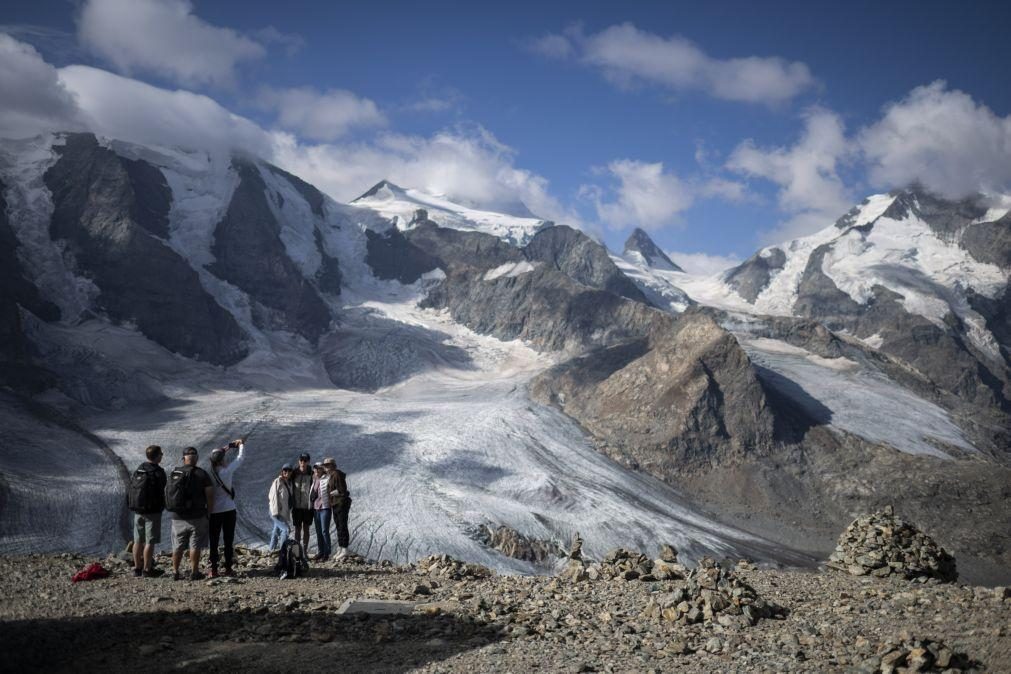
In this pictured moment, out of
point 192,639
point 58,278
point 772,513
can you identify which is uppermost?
point 58,278

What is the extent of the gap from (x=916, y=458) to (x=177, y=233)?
174m

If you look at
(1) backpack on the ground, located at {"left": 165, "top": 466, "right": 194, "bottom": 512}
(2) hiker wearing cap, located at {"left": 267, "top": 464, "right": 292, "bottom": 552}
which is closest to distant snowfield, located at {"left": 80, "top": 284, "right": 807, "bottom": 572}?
(2) hiker wearing cap, located at {"left": 267, "top": 464, "right": 292, "bottom": 552}

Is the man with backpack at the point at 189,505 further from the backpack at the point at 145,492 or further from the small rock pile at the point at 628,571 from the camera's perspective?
the small rock pile at the point at 628,571

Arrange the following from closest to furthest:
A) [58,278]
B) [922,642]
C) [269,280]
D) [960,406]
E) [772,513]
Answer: [922,642]
[772,513]
[58,278]
[960,406]
[269,280]

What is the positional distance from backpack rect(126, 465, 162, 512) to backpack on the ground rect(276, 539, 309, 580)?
110 inches

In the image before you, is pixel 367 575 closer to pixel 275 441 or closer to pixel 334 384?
pixel 275 441

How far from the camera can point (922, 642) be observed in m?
10.1

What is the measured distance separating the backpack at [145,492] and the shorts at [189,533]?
0.57 metres

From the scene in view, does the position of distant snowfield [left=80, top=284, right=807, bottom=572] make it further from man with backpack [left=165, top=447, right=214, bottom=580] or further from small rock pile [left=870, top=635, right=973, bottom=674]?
small rock pile [left=870, top=635, right=973, bottom=674]

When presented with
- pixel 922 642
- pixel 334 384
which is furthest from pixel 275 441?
pixel 922 642

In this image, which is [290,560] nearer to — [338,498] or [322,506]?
[322,506]

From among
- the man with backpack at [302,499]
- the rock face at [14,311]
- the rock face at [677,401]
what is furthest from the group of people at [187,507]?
the rock face at [677,401]

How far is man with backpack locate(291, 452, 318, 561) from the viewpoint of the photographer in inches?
752

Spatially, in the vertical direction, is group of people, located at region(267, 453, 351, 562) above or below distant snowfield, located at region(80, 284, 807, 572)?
above
